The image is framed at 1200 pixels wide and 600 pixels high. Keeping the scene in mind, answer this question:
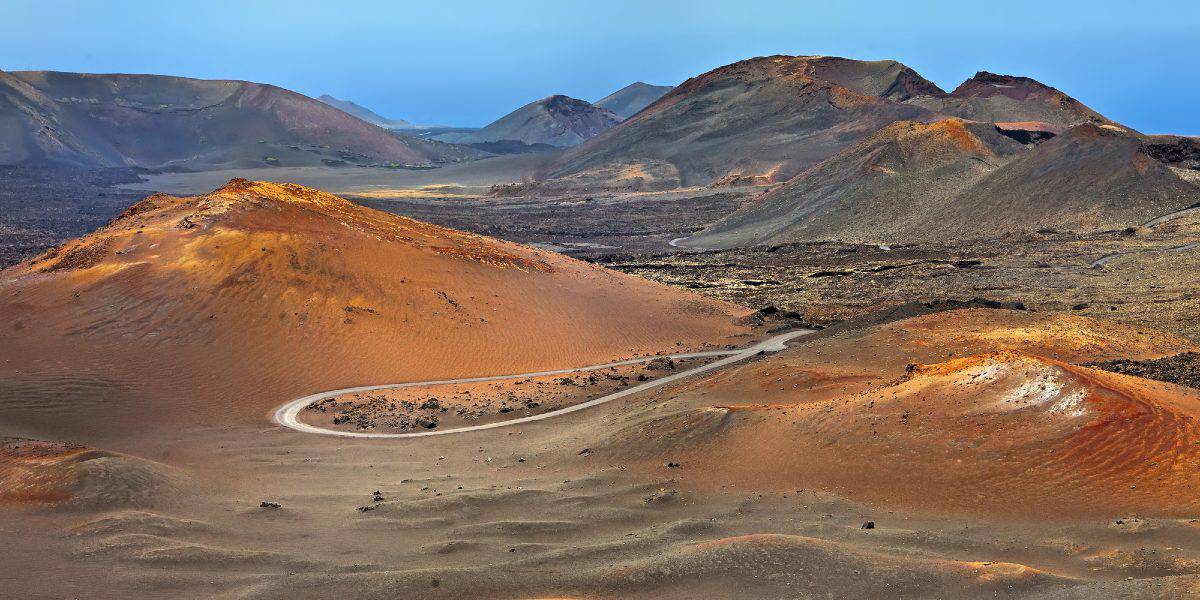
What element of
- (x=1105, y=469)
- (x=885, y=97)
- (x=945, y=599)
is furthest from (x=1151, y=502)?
(x=885, y=97)

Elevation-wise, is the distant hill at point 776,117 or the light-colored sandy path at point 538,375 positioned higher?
the distant hill at point 776,117

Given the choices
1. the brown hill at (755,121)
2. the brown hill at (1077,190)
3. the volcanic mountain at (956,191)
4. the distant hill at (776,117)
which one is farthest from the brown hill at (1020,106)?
the brown hill at (1077,190)

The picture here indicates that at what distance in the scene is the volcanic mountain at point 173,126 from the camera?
13788cm

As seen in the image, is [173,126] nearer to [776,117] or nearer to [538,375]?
[776,117]

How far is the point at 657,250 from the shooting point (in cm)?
6556

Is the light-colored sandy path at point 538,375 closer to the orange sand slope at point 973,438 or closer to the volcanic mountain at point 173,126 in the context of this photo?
the orange sand slope at point 973,438

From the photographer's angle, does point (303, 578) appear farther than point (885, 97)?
No

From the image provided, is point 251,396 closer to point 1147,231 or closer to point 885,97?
point 1147,231

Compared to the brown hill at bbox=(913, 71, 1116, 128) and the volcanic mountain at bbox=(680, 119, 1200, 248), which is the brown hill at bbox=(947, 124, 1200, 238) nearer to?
the volcanic mountain at bbox=(680, 119, 1200, 248)

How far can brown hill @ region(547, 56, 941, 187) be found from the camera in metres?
110

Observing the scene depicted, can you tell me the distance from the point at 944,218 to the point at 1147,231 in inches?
477

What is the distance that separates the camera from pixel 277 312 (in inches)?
1159

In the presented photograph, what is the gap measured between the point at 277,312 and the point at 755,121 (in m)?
98.5

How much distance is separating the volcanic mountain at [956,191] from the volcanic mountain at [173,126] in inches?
3738
